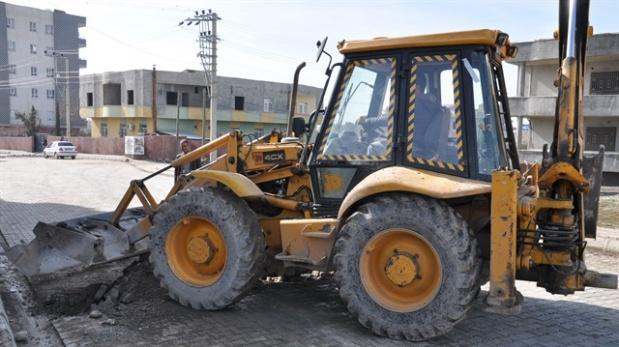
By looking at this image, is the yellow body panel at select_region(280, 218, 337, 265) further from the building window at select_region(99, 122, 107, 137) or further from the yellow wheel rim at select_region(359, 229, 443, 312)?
the building window at select_region(99, 122, 107, 137)

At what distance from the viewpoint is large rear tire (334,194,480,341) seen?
13.7 feet

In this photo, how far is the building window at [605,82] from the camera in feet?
86.4

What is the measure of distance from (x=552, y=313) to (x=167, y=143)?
1401 inches

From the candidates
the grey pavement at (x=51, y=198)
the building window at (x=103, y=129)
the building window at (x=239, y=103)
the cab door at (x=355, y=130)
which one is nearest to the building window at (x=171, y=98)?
the building window at (x=239, y=103)

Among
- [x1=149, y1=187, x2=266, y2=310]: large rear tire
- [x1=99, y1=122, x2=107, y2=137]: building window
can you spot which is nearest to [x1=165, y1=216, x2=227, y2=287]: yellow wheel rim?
[x1=149, y1=187, x2=266, y2=310]: large rear tire

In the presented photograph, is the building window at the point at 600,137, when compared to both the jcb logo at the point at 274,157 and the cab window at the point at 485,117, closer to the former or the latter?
the jcb logo at the point at 274,157

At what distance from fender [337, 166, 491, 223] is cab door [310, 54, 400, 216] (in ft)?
0.87

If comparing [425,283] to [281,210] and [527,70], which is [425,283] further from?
[527,70]

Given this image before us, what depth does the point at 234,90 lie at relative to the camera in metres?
54.3

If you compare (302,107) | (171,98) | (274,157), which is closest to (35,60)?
(171,98)

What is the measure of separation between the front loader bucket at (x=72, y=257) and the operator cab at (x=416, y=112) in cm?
242

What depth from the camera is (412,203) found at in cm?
432

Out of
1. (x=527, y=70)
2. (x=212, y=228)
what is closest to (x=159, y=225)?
(x=212, y=228)

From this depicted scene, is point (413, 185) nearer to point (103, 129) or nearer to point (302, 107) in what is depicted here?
point (302, 107)
